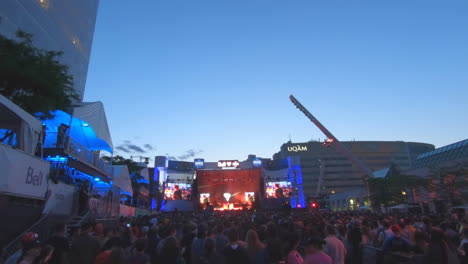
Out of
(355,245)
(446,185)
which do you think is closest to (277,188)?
(446,185)

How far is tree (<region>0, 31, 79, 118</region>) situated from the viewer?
12867 millimetres

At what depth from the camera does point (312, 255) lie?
392 centimetres

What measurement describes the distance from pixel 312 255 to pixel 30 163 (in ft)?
30.9

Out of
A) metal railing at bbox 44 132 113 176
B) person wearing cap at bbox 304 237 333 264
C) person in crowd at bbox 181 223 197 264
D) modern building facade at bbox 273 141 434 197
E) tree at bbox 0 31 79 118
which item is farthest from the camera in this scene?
modern building facade at bbox 273 141 434 197

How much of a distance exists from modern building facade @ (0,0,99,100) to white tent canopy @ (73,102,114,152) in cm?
950

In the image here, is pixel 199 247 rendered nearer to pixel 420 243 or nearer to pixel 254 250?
pixel 254 250

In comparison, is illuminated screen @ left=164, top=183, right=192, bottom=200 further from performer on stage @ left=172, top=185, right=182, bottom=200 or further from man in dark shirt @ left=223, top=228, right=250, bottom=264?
man in dark shirt @ left=223, top=228, right=250, bottom=264

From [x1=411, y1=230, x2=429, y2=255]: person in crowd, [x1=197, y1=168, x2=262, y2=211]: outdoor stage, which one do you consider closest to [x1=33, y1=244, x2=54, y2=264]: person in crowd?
[x1=411, y1=230, x2=429, y2=255]: person in crowd

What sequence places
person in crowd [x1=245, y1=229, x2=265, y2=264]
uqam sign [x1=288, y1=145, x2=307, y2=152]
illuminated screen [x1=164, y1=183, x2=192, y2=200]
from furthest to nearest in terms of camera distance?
uqam sign [x1=288, y1=145, x2=307, y2=152]
illuminated screen [x1=164, y1=183, x2=192, y2=200]
person in crowd [x1=245, y1=229, x2=265, y2=264]

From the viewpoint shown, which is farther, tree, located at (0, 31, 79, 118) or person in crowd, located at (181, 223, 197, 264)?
tree, located at (0, 31, 79, 118)

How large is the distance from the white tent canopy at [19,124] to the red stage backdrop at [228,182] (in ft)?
130

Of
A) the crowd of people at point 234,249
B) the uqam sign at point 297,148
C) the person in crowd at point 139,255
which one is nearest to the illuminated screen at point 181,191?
the crowd of people at point 234,249

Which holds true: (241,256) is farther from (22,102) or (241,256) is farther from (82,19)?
(82,19)

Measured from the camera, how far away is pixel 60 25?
101 ft
